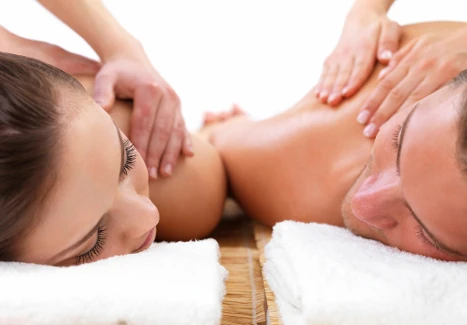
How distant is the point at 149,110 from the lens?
1.14 meters

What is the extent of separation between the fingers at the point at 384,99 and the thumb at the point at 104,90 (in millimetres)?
528

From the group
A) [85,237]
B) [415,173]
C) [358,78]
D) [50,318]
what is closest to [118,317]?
[50,318]

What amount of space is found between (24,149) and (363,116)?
27.5 inches

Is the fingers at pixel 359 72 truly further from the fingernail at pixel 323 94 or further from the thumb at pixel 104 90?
the thumb at pixel 104 90

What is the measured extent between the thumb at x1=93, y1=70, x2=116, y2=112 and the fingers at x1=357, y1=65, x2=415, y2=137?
0.53 metres

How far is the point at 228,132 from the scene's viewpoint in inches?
59.9

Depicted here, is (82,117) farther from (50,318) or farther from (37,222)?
(50,318)

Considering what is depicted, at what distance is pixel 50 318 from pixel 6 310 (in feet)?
0.17

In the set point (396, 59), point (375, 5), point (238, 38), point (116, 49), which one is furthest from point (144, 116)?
point (238, 38)

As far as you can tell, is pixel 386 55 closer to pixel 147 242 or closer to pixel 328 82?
pixel 328 82

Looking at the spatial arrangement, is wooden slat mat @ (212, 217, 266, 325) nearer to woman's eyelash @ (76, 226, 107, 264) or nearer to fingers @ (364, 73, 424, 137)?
woman's eyelash @ (76, 226, 107, 264)

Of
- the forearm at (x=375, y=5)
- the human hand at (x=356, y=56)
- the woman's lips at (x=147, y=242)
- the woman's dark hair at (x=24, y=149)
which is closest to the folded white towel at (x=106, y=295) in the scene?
the woman's dark hair at (x=24, y=149)

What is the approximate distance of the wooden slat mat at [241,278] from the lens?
0.80 metres

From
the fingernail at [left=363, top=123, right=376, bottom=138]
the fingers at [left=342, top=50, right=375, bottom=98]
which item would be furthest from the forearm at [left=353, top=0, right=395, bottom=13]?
the fingernail at [left=363, top=123, right=376, bottom=138]
